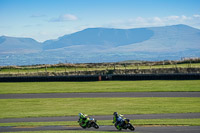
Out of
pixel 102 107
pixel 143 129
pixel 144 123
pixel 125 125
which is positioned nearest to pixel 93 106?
pixel 102 107

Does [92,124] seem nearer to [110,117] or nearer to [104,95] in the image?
[110,117]

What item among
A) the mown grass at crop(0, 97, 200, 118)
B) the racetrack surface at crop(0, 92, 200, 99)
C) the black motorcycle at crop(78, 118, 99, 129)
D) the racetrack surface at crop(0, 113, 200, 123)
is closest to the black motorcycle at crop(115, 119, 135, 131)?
the black motorcycle at crop(78, 118, 99, 129)

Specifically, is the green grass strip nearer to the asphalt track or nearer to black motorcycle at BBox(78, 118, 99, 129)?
the asphalt track

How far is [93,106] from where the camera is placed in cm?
3894

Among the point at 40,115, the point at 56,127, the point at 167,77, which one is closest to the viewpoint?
the point at 56,127

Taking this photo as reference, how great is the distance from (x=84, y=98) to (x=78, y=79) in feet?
78.8

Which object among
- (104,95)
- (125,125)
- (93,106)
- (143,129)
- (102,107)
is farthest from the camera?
(104,95)

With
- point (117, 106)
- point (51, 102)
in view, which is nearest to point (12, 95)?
point (51, 102)

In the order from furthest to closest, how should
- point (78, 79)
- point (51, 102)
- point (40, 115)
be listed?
point (78, 79), point (51, 102), point (40, 115)

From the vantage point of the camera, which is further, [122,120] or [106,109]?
[106,109]

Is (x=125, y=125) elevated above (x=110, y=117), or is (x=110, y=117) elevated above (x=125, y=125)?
(x=125, y=125)

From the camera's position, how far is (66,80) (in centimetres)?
7025

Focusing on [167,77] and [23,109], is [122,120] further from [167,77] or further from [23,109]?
[167,77]

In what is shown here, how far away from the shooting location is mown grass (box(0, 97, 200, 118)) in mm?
34969
